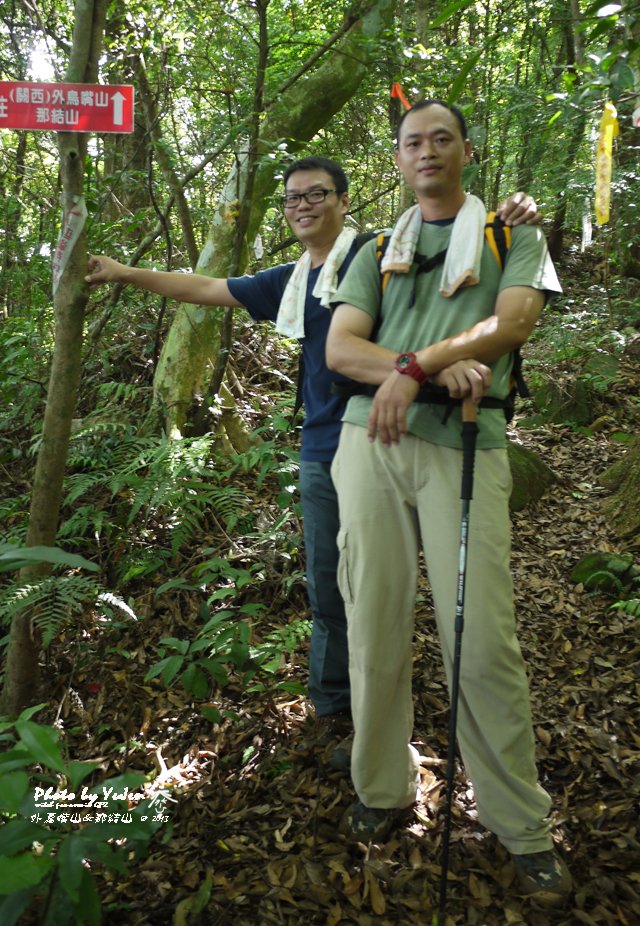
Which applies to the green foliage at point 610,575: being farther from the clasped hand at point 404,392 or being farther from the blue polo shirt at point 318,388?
the clasped hand at point 404,392

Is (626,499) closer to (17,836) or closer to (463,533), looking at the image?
(463,533)

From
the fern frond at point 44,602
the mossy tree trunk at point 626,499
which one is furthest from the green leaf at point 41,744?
the mossy tree trunk at point 626,499

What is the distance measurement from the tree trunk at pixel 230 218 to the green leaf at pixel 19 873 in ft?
14.1

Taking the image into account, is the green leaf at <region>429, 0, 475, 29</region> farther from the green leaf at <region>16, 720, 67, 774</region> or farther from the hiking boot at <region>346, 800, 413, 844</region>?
the hiking boot at <region>346, 800, 413, 844</region>

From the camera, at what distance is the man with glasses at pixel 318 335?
3117 mm

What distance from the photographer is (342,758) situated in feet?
10.6

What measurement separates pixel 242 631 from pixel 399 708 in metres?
1.11

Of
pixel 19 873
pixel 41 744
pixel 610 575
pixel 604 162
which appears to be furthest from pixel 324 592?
pixel 610 575

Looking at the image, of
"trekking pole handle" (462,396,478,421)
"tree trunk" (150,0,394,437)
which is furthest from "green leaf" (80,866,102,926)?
"tree trunk" (150,0,394,437)

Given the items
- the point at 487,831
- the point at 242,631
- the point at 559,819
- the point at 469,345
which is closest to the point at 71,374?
the point at 242,631

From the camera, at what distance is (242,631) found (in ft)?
11.8

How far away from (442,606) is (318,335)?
1419 millimetres

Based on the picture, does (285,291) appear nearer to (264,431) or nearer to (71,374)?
(71,374)

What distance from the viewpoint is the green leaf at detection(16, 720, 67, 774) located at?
173 cm
